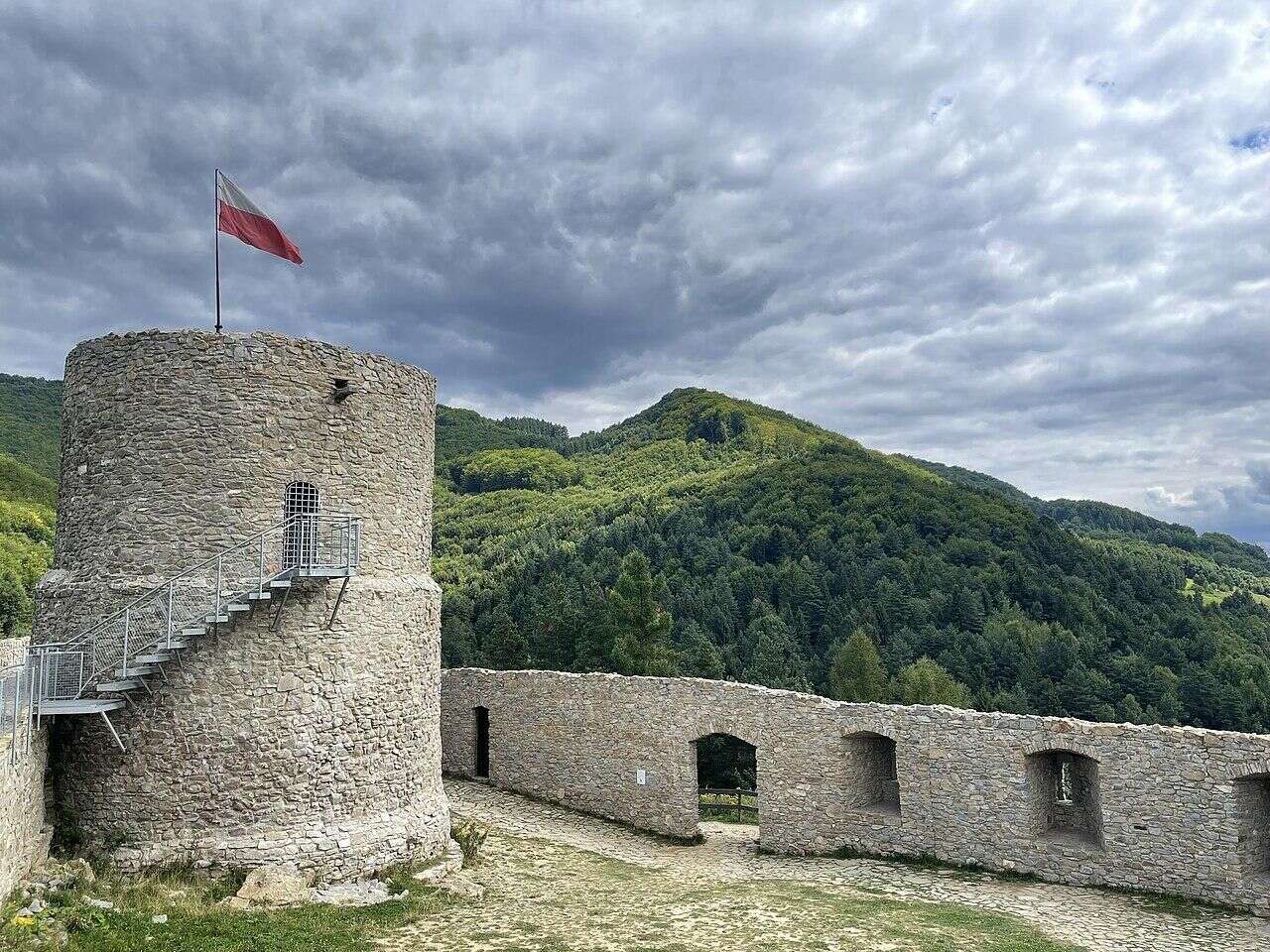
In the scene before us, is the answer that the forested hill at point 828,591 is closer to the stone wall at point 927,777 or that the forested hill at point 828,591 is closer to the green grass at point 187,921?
the stone wall at point 927,777

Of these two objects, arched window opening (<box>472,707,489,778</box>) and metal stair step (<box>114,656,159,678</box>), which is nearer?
metal stair step (<box>114,656,159,678</box>)

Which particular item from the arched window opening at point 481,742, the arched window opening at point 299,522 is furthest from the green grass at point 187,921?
the arched window opening at point 481,742

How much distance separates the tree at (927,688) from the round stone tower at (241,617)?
31250 millimetres

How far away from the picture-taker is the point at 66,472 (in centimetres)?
1395

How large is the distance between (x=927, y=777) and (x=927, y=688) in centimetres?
2693

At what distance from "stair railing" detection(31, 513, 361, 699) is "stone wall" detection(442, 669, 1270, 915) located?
911 centimetres

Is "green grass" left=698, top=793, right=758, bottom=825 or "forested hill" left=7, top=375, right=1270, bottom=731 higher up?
"forested hill" left=7, top=375, right=1270, bottom=731

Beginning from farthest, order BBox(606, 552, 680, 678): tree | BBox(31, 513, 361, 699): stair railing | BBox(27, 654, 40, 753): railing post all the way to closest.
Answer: BBox(606, 552, 680, 678): tree, BBox(31, 513, 361, 699): stair railing, BBox(27, 654, 40, 753): railing post

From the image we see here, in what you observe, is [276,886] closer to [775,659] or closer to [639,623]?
[639,623]

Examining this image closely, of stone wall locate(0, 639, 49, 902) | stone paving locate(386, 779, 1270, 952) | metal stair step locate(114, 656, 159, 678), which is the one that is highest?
metal stair step locate(114, 656, 159, 678)

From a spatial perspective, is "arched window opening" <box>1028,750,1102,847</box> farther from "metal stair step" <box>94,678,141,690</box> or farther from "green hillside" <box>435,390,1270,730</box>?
"green hillside" <box>435,390,1270,730</box>

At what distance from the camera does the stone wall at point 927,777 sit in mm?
13086

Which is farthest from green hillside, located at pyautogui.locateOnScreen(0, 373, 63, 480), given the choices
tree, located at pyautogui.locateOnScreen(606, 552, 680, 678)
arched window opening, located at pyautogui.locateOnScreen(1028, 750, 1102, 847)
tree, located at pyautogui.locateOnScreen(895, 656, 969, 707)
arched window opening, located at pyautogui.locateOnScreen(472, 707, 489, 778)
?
arched window opening, located at pyautogui.locateOnScreen(1028, 750, 1102, 847)

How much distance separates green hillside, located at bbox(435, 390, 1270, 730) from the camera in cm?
4281
